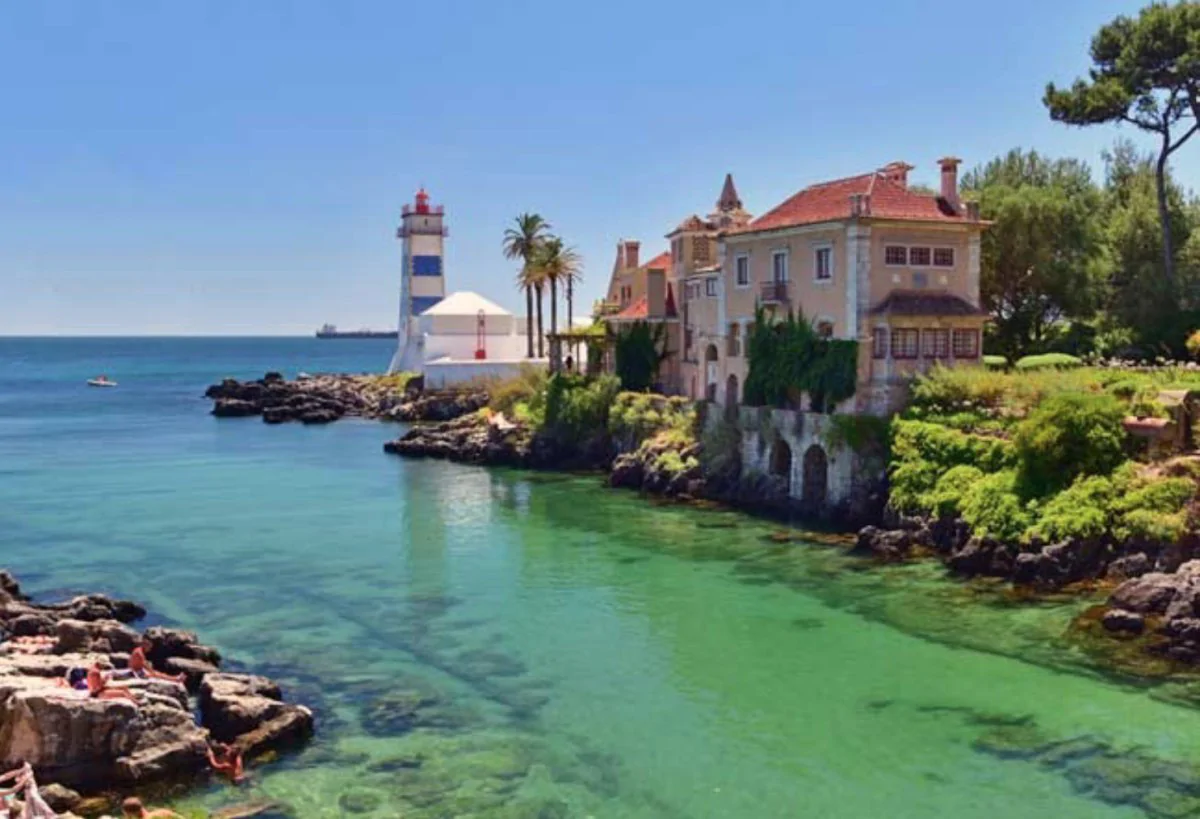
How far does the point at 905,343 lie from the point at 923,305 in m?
1.54

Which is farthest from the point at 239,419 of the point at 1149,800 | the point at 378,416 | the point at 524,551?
the point at 1149,800

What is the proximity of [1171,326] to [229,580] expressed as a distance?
38.5 metres

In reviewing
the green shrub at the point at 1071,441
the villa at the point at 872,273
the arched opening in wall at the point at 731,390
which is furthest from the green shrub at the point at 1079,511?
the arched opening in wall at the point at 731,390

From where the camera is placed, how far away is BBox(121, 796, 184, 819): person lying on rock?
59.4ft

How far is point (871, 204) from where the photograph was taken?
140 ft

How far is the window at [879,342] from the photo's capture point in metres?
42.4

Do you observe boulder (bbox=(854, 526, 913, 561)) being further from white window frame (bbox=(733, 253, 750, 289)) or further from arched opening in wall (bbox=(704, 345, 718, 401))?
arched opening in wall (bbox=(704, 345, 718, 401))

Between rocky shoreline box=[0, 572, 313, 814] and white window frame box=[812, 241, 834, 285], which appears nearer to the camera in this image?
rocky shoreline box=[0, 572, 313, 814]

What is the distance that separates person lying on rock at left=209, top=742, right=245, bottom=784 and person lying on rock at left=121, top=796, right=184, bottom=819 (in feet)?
5.35

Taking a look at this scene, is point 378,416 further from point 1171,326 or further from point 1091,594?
point 1091,594

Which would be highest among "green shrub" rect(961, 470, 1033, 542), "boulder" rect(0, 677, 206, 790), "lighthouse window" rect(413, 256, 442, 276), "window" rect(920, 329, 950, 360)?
"lighthouse window" rect(413, 256, 442, 276)

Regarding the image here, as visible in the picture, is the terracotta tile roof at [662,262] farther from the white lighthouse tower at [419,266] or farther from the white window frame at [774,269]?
the white lighthouse tower at [419,266]

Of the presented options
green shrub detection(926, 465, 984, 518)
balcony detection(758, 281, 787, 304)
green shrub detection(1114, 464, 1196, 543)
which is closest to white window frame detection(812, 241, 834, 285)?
balcony detection(758, 281, 787, 304)

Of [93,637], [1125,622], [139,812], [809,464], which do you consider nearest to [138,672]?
[93,637]
